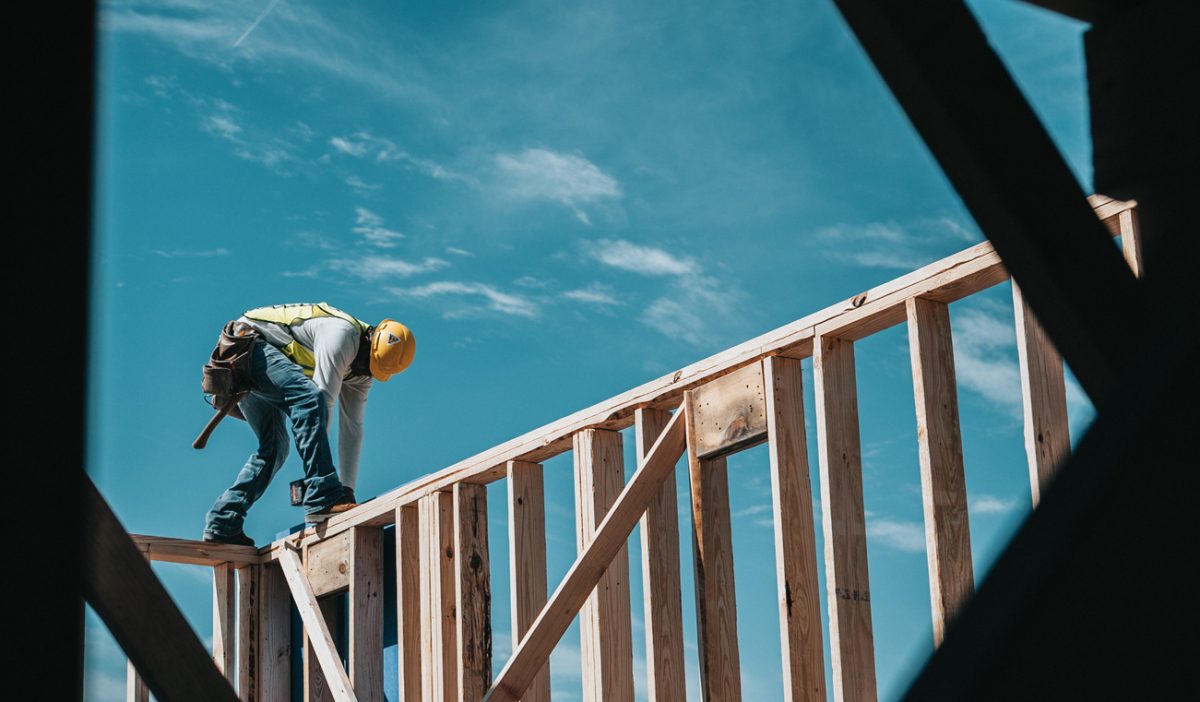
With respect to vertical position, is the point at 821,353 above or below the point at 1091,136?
above

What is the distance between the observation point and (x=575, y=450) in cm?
680

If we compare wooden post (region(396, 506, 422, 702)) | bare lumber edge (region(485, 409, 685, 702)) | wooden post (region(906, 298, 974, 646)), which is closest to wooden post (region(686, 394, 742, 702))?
bare lumber edge (region(485, 409, 685, 702))

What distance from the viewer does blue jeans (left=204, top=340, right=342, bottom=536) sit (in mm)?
8688

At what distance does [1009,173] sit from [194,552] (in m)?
8.18

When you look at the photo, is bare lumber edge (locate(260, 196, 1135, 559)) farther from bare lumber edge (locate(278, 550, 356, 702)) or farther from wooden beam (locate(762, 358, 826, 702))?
bare lumber edge (locate(278, 550, 356, 702))

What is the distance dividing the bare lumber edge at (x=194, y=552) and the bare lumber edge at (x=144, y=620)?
6.83 meters

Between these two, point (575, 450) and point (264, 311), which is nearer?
point (575, 450)

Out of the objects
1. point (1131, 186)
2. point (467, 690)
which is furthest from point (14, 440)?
point (467, 690)

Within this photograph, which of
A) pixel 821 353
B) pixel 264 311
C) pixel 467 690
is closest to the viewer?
pixel 821 353

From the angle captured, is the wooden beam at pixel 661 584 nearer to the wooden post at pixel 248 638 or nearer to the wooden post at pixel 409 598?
the wooden post at pixel 409 598

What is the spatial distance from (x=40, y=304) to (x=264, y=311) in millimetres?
8640

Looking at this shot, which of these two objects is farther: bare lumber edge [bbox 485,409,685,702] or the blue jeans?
the blue jeans

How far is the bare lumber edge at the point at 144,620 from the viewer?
209 centimetres

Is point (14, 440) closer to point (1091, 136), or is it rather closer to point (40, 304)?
point (40, 304)
